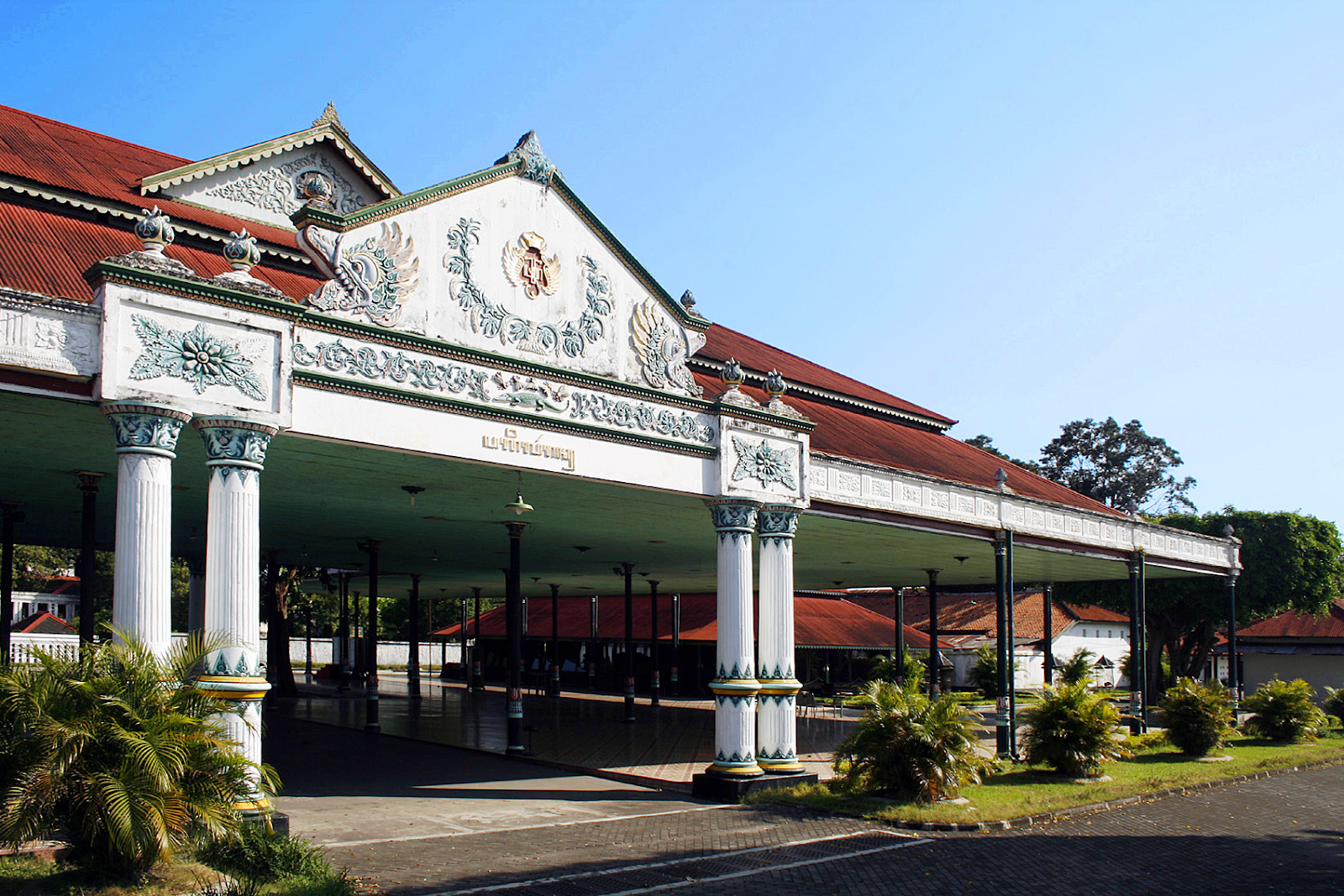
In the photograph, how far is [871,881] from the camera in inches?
404

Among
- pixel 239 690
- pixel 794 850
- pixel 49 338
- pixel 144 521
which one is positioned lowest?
pixel 794 850

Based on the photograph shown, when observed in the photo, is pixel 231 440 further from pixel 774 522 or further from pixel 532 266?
pixel 774 522

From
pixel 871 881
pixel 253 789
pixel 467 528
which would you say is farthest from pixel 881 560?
pixel 253 789

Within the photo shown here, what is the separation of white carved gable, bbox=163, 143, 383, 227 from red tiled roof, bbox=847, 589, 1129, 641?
35.3m

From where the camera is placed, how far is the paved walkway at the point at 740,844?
10.1 m

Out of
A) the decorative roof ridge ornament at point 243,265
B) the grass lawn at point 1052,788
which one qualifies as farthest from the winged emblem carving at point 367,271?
the grass lawn at point 1052,788

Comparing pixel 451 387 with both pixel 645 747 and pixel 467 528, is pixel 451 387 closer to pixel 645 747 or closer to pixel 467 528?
pixel 467 528

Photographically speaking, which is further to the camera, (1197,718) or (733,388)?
(1197,718)

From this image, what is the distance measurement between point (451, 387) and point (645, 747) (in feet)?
37.6

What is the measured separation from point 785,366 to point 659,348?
320 inches

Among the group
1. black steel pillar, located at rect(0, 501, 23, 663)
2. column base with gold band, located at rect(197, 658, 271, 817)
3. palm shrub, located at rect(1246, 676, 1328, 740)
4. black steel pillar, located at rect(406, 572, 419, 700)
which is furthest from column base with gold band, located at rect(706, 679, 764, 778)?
black steel pillar, located at rect(406, 572, 419, 700)

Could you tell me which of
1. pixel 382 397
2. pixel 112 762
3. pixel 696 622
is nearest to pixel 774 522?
pixel 382 397

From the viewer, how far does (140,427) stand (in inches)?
372

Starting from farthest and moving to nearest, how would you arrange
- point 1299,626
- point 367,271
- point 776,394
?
point 1299,626 → point 776,394 → point 367,271
